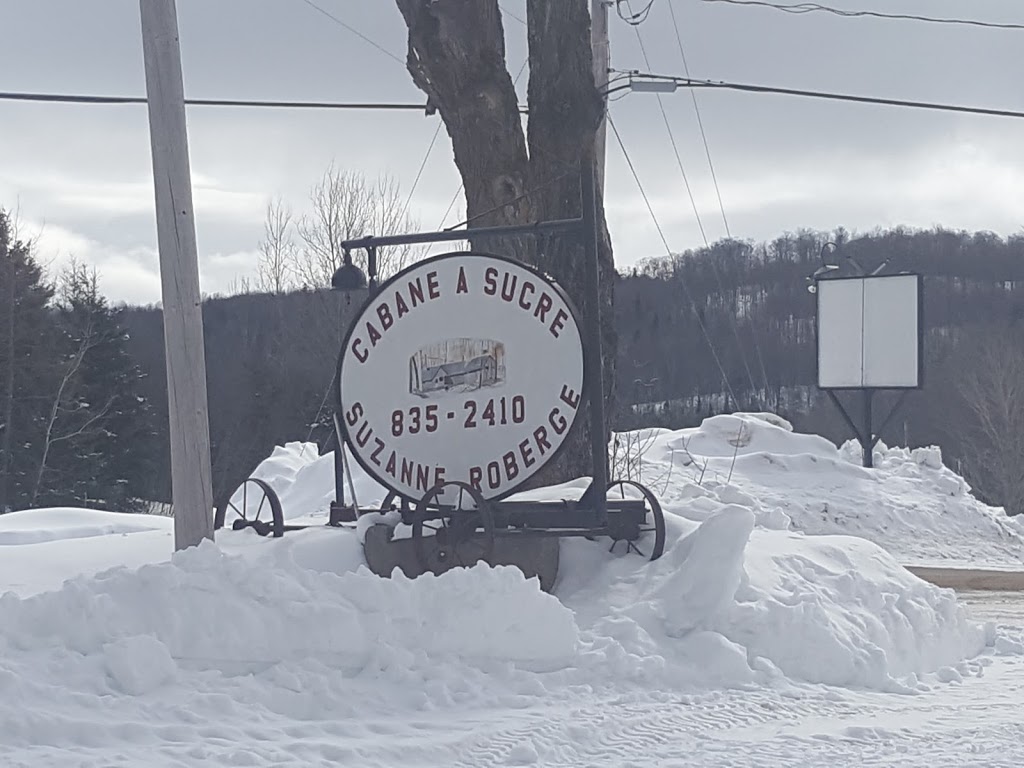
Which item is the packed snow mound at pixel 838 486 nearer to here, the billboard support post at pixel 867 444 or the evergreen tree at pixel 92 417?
the billboard support post at pixel 867 444

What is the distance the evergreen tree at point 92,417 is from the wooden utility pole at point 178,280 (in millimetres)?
A: 32176

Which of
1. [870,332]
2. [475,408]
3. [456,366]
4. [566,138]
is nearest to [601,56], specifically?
[566,138]

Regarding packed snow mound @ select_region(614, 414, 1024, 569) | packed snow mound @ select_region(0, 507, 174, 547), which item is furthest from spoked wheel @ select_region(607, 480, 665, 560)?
packed snow mound @ select_region(614, 414, 1024, 569)

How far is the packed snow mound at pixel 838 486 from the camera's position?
1647 cm

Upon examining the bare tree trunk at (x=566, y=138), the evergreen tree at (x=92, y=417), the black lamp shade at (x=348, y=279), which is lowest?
the evergreen tree at (x=92, y=417)

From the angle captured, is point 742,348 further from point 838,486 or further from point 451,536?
point 451,536

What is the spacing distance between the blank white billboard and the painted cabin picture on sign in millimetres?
15855

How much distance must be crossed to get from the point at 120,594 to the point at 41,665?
62cm

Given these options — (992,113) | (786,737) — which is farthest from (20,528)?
(992,113)

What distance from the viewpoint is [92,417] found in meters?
39.9

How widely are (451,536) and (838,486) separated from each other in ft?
40.5

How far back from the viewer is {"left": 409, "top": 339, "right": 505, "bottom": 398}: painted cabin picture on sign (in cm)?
757

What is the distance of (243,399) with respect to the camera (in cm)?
4803

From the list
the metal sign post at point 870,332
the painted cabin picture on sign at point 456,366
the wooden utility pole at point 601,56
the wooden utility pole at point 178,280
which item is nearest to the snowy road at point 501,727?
the wooden utility pole at point 178,280
